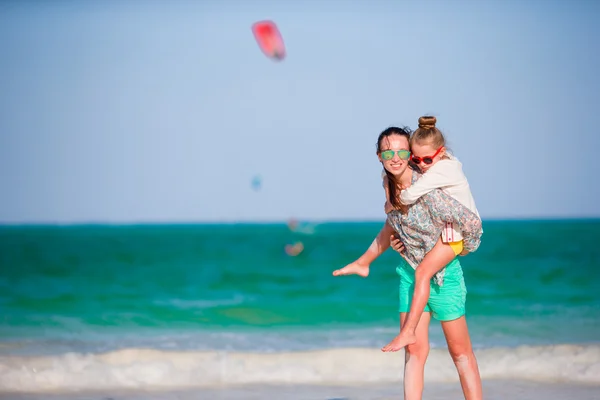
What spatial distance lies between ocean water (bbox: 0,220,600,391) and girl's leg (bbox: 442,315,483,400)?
2.36m

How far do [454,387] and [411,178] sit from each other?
8.90ft

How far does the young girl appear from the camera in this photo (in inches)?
131

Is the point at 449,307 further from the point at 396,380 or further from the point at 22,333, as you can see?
the point at 22,333

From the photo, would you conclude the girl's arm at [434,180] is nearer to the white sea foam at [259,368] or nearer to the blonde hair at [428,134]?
the blonde hair at [428,134]

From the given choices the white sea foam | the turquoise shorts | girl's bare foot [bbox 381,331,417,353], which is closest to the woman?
the turquoise shorts

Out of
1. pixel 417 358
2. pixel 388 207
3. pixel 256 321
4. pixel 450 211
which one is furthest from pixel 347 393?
pixel 256 321

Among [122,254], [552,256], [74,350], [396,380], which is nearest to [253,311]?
[74,350]

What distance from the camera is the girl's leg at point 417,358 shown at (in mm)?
3584

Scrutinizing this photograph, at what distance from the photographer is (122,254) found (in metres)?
32.2

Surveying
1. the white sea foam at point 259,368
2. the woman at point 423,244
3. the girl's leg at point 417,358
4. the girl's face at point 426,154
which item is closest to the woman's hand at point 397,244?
the woman at point 423,244

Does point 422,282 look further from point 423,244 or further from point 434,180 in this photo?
point 434,180

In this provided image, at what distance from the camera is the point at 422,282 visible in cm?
339

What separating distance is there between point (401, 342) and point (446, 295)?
387mm

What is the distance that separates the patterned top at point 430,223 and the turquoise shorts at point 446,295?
0.14 ft
